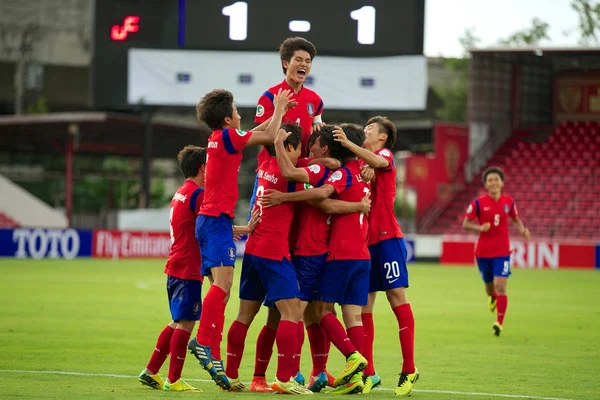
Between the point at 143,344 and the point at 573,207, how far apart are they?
3027cm

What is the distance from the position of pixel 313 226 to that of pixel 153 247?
99.8 ft

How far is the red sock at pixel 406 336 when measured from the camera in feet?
29.2

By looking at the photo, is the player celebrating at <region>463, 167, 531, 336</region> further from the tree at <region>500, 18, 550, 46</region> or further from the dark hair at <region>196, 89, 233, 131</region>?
the tree at <region>500, 18, 550, 46</region>

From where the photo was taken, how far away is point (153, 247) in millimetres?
38750

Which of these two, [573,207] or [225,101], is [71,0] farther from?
[225,101]

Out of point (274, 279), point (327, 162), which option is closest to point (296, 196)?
point (327, 162)

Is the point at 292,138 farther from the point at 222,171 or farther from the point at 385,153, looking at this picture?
the point at 385,153

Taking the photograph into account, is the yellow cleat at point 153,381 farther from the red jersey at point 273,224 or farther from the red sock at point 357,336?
the red sock at point 357,336

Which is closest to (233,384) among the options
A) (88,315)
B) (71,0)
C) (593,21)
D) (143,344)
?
(143,344)

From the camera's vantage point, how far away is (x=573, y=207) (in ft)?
132

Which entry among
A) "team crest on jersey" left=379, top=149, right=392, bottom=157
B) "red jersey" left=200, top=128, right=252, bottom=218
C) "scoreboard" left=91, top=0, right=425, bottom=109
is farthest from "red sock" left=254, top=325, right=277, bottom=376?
"scoreboard" left=91, top=0, right=425, bottom=109

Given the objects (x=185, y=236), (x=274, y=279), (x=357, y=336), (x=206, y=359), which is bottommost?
(x=206, y=359)

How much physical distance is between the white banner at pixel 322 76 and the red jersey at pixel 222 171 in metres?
27.6

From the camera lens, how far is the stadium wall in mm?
35872
